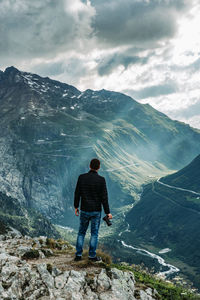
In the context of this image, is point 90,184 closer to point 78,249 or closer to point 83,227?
point 83,227

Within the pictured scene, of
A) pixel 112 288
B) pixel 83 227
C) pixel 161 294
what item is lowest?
pixel 161 294

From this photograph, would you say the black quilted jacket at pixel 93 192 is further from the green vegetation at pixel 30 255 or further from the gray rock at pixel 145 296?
the green vegetation at pixel 30 255

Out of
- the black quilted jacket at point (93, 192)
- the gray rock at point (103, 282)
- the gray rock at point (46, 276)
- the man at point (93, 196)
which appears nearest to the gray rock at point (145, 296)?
the gray rock at point (103, 282)

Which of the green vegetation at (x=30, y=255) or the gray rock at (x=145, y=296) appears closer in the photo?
the gray rock at (x=145, y=296)

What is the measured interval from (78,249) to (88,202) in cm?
408

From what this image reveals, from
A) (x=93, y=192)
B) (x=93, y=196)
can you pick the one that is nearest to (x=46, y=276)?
(x=93, y=196)

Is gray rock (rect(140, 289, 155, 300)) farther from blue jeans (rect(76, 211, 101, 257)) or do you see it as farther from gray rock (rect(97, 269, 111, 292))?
blue jeans (rect(76, 211, 101, 257))

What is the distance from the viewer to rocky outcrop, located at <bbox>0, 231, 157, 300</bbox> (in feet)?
51.9

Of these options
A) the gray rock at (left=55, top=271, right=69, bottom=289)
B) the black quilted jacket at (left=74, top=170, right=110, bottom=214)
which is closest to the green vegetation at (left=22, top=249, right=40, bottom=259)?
the gray rock at (left=55, top=271, right=69, bottom=289)

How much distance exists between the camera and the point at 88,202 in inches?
763

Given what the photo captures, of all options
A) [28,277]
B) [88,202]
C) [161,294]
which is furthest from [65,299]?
[161,294]

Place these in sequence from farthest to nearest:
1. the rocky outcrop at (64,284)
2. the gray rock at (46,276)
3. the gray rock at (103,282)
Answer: the gray rock at (103,282) < the gray rock at (46,276) < the rocky outcrop at (64,284)

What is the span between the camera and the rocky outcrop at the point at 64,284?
623 inches

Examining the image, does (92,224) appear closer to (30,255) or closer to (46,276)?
(46,276)
